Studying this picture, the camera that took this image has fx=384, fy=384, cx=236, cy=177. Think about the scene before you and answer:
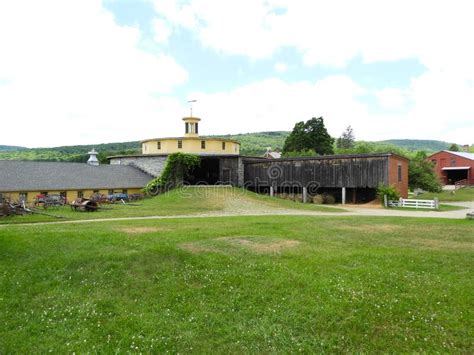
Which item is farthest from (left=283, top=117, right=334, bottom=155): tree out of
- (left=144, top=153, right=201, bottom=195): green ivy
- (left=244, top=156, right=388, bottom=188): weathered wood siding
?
(left=144, top=153, right=201, bottom=195): green ivy

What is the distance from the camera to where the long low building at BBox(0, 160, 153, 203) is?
3143 cm

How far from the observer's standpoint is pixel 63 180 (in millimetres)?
35094

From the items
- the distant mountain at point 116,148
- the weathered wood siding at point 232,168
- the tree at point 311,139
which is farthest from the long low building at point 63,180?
the distant mountain at point 116,148

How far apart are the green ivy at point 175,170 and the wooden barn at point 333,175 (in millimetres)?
6639

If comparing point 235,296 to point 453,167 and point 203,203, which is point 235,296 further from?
point 453,167

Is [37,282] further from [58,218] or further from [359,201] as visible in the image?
[359,201]

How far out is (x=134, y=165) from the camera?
46.8m

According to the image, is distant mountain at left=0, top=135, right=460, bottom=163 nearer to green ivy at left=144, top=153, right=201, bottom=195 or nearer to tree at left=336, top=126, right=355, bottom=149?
tree at left=336, top=126, right=355, bottom=149

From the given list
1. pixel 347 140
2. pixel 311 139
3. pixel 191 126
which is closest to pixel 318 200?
pixel 191 126

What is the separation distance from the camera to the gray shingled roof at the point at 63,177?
3212 cm

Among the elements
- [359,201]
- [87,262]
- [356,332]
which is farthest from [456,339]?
[359,201]

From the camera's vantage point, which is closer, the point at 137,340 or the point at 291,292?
the point at 137,340

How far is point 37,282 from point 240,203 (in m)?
23.7

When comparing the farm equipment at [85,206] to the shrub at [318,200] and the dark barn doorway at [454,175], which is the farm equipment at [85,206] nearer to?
the shrub at [318,200]
